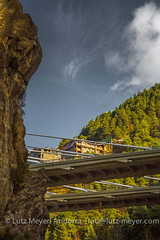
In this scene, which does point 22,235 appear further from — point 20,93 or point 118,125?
point 118,125

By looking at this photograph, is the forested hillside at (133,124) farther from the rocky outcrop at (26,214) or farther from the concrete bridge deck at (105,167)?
the rocky outcrop at (26,214)

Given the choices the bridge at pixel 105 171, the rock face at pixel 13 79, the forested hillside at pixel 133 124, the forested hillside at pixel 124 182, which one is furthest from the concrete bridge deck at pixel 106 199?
the forested hillside at pixel 133 124

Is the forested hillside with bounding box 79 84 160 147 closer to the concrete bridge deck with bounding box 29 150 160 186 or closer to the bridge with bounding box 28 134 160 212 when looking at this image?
the bridge with bounding box 28 134 160 212

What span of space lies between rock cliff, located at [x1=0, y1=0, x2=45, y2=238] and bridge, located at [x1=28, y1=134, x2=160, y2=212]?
9.39 m

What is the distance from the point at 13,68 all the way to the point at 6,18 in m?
3.90

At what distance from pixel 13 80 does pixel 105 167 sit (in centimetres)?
1604

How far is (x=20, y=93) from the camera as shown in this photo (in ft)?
90.8

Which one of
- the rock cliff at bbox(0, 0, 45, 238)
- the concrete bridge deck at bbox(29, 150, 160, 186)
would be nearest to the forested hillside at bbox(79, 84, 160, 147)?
the concrete bridge deck at bbox(29, 150, 160, 186)

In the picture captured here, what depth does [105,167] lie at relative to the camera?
3706 centimetres

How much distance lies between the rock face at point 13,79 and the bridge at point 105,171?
9.39m

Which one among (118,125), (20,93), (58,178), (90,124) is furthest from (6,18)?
(90,124)

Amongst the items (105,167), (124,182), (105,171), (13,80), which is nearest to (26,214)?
(13,80)

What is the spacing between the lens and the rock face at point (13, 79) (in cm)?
2391

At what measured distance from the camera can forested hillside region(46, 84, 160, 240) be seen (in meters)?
52.5
